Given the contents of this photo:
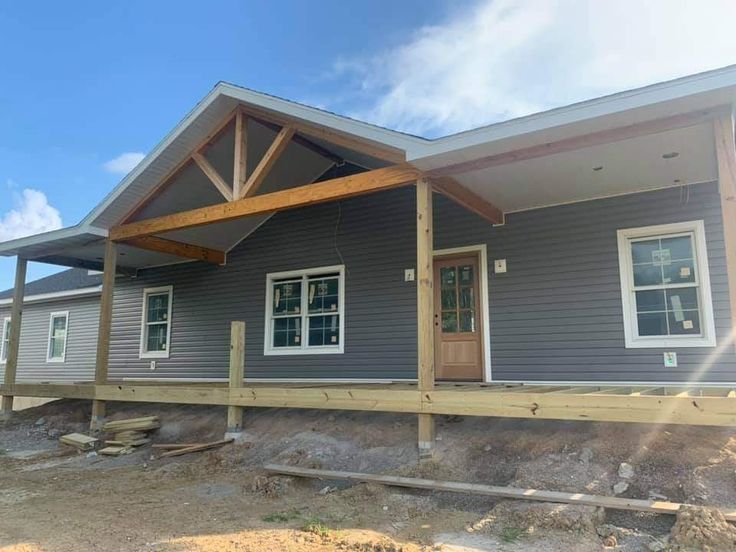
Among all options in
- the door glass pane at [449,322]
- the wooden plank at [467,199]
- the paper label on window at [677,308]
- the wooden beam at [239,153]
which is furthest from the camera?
the door glass pane at [449,322]

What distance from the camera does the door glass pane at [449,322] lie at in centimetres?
795

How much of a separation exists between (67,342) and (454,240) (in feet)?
36.2

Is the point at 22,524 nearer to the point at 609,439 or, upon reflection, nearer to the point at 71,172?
the point at 609,439

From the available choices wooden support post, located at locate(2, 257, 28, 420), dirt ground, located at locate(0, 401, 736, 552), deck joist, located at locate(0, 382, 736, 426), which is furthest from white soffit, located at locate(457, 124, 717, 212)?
wooden support post, located at locate(2, 257, 28, 420)

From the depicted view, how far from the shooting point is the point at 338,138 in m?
6.55

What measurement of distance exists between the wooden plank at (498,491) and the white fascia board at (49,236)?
5.25 m

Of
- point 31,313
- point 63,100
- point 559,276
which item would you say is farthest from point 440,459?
point 63,100

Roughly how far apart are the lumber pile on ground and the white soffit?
4612 mm

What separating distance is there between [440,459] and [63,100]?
2284cm

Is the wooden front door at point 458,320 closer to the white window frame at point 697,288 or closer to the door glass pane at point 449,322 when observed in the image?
the door glass pane at point 449,322

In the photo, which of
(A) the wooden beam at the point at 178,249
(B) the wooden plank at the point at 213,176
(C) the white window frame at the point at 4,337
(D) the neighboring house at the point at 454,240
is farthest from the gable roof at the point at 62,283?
(B) the wooden plank at the point at 213,176

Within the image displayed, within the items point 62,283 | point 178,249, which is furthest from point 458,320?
point 62,283

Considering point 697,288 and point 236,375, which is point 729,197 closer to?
point 697,288

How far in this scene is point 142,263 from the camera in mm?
11297
